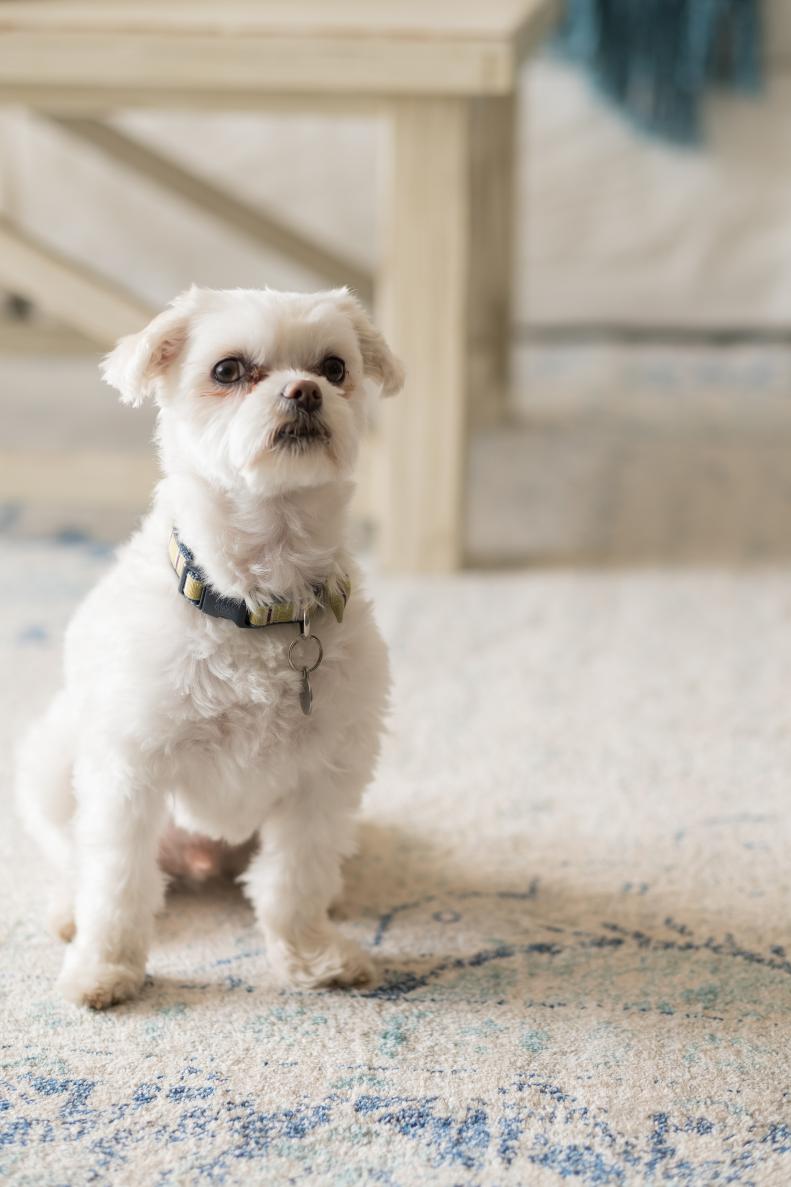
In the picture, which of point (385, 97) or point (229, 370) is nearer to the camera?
point (229, 370)

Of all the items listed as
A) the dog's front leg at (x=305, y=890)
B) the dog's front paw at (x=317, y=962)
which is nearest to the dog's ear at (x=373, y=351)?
the dog's front leg at (x=305, y=890)

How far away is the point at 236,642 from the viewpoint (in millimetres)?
1009

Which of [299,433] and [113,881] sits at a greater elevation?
[299,433]

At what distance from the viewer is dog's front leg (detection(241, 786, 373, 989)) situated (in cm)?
108

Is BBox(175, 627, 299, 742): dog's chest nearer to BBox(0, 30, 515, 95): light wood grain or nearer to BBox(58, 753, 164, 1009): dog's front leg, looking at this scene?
BBox(58, 753, 164, 1009): dog's front leg

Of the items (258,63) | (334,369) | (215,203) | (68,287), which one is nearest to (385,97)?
(258,63)

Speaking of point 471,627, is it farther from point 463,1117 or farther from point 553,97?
point 553,97

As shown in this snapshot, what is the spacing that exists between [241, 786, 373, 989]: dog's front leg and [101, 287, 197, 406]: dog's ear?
12.9 inches

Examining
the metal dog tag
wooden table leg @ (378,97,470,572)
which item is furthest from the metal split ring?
wooden table leg @ (378,97,470,572)

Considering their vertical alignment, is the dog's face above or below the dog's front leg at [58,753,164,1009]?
above

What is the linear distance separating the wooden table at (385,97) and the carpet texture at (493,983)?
33 cm

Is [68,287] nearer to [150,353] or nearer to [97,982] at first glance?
[150,353]

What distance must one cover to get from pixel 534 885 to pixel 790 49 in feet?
7.50

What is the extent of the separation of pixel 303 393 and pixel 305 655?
0.20 meters
